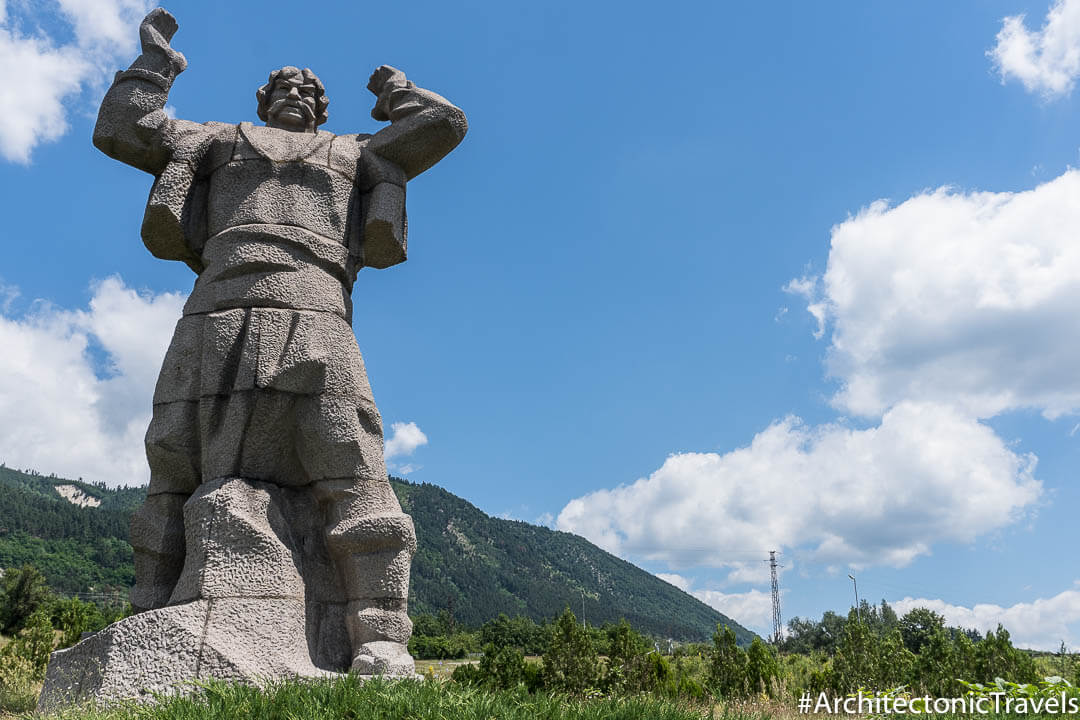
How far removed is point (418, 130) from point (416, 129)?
17 millimetres

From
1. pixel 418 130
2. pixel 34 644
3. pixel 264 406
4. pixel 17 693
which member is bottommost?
pixel 17 693

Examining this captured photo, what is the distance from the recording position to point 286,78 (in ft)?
21.6

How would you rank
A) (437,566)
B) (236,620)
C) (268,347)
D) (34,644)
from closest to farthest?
(236,620) < (268,347) < (34,644) < (437,566)

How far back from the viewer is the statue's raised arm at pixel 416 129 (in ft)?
20.1

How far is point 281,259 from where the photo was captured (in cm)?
554

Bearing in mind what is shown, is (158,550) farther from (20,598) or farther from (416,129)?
(20,598)

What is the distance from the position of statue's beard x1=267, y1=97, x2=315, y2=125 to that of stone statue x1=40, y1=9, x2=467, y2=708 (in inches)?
0.8

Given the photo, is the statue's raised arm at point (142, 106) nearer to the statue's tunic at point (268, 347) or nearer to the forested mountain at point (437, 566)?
the statue's tunic at point (268, 347)

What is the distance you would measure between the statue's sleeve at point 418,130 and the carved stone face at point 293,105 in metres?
0.66

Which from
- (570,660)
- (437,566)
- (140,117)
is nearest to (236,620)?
(140,117)

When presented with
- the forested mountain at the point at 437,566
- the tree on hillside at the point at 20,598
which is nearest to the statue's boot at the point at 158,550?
the tree on hillside at the point at 20,598

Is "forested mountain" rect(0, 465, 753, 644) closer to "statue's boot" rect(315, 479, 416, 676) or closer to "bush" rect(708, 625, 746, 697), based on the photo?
"bush" rect(708, 625, 746, 697)

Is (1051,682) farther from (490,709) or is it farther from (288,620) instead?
(288,620)

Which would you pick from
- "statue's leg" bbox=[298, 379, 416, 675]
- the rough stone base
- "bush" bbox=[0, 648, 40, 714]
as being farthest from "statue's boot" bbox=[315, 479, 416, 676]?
"bush" bbox=[0, 648, 40, 714]
